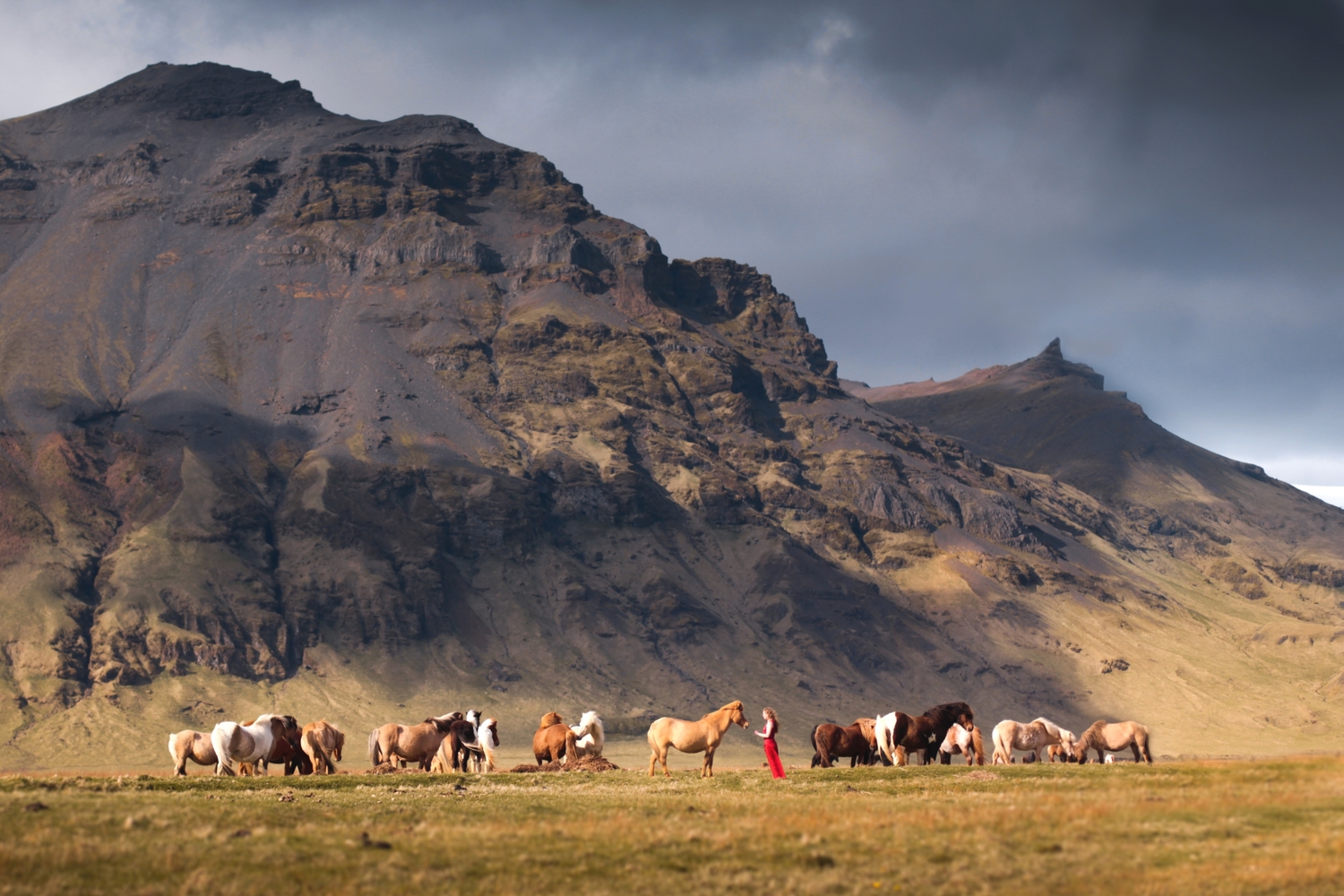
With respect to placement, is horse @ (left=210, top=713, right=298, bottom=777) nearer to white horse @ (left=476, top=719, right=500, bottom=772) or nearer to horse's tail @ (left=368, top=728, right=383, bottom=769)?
horse's tail @ (left=368, top=728, right=383, bottom=769)

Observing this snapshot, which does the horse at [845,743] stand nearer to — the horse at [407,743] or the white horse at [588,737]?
the white horse at [588,737]

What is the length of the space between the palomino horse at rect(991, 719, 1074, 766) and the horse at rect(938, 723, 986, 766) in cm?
105

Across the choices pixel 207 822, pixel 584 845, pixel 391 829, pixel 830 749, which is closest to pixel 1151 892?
pixel 584 845

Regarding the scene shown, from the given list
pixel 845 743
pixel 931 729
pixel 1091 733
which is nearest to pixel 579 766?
pixel 845 743

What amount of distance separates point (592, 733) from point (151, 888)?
35038 millimetres

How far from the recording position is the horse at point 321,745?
51.9 meters

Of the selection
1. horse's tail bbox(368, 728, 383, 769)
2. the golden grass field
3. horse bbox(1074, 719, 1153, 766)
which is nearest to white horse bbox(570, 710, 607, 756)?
horse's tail bbox(368, 728, 383, 769)

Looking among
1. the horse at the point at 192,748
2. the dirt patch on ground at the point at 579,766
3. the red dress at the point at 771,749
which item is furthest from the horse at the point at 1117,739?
the horse at the point at 192,748

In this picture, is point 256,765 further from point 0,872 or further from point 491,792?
point 0,872

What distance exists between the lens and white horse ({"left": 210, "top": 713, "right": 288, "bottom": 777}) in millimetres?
43719

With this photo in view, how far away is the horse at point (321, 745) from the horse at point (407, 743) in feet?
5.46

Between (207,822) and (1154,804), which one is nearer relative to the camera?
(207,822)

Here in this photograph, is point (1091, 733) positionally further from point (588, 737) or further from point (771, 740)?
point (588, 737)

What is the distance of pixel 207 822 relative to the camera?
90.8ft
